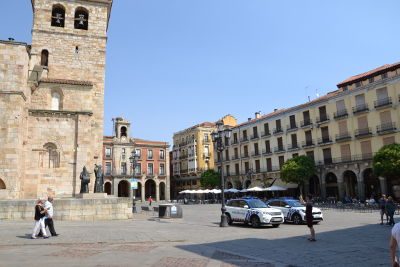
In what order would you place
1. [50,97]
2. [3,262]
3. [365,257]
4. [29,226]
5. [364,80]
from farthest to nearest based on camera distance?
1. [364,80]
2. [50,97]
3. [29,226]
4. [365,257]
5. [3,262]

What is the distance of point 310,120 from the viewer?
4066 centimetres

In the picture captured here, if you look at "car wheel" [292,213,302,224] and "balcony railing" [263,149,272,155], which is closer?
"car wheel" [292,213,302,224]

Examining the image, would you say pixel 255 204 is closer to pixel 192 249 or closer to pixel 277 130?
pixel 192 249

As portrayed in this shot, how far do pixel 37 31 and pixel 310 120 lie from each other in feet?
98.0

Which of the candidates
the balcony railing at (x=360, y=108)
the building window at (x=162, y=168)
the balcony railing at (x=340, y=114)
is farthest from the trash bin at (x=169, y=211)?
the building window at (x=162, y=168)

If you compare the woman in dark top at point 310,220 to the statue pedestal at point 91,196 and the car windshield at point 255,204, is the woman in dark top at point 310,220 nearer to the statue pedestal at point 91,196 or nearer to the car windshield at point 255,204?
the car windshield at point 255,204

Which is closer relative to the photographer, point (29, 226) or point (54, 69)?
point (29, 226)

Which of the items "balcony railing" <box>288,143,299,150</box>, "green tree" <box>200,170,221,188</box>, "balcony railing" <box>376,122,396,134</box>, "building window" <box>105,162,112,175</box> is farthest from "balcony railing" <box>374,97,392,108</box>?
"building window" <box>105,162,112,175</box>

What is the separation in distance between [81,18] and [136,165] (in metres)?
38.7

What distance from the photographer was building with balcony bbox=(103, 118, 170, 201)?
60.2 meters

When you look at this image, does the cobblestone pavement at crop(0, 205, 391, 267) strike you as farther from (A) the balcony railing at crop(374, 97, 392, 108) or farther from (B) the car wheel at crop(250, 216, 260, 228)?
(A) the balcony railing at crop(374, 97, 392, 108)

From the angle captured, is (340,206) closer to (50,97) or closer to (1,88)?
(50,97)

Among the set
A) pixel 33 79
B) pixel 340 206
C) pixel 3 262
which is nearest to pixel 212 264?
pixel 3 262

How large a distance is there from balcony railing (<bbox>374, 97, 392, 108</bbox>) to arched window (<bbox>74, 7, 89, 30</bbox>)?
2786cm
